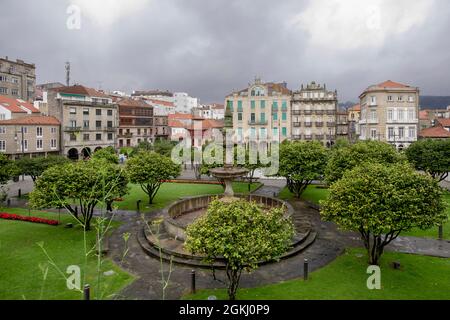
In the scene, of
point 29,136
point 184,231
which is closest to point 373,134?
point 184,231

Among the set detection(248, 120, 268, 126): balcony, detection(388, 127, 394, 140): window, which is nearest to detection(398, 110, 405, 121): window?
detection(388, 127, 394, 140): window

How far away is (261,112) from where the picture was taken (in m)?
71.1

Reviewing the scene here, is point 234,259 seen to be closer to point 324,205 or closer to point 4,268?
point 324,205

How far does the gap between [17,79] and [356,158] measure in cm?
8073

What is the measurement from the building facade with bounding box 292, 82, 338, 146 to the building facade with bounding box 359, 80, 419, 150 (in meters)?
8.54

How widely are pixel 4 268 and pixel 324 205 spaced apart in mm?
16612

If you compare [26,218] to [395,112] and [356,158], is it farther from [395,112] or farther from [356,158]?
[395,112]

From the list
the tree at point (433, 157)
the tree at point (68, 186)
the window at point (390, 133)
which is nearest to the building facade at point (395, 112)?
the window at point (390, 133)

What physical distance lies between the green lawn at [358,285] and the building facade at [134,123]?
6987cm

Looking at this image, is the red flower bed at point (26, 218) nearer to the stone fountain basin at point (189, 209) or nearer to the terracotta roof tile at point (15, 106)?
the stone fountain basin at point (189, 209)

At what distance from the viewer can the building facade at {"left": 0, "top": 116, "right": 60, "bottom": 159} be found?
2114 inches

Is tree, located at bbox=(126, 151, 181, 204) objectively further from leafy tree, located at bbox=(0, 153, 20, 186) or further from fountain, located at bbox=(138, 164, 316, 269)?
leafy tree, located at bbox=(0, 153, 20, 186)

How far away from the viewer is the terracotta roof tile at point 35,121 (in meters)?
54.7
